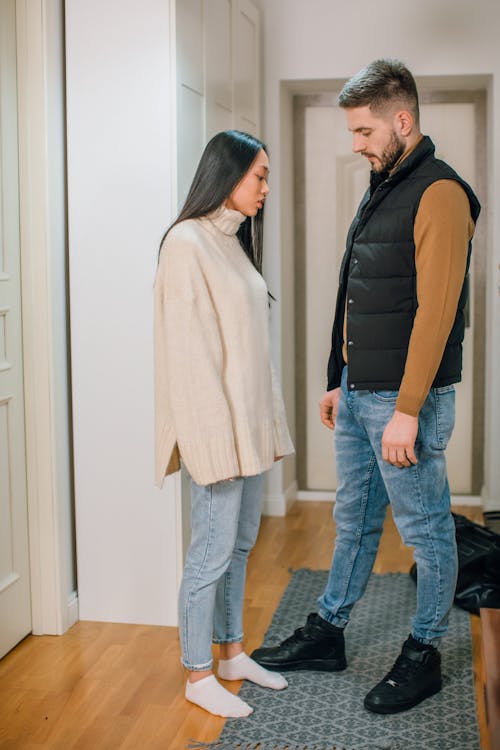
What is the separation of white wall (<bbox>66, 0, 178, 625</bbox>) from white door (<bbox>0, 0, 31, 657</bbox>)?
179 millimetres

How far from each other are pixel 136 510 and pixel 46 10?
1494 mm

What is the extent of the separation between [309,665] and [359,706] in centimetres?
24

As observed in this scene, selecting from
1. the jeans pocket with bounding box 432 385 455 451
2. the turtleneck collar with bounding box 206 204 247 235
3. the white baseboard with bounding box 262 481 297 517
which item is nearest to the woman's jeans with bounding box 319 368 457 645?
the jeans pocket with bounding box 432 385 455 451

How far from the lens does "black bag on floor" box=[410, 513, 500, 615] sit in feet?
9.96

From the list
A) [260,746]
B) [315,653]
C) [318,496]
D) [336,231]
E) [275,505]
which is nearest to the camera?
[260,746]

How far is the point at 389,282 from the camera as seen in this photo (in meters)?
2.24

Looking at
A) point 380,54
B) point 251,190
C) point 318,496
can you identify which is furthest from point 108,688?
point 380,54

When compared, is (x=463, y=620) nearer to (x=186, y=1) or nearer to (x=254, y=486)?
(x=254, y=486)

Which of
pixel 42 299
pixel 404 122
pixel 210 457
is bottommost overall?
pixel 210 457

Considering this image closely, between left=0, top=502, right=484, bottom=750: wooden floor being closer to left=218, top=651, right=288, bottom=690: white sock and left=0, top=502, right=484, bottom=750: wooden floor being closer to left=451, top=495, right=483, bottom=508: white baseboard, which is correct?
left=218, top=651, right=288, bottom=690: white sock

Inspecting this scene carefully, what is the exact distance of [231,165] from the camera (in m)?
2.24

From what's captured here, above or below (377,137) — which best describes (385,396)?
below

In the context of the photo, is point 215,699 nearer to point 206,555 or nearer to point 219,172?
point 206,555

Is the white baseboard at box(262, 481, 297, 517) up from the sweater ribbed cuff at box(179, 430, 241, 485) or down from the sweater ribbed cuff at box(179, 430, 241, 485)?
down
